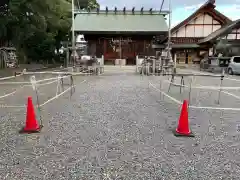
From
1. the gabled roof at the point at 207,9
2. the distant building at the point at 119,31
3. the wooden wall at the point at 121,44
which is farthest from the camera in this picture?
the gabled roof at the point at 207,9

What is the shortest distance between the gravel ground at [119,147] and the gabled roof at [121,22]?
27036 millimetres

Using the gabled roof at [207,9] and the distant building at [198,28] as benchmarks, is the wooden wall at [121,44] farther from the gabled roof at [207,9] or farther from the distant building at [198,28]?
the gabled roof at [207,9]

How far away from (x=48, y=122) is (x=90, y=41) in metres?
31.4

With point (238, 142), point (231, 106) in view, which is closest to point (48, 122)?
point (238, 142)

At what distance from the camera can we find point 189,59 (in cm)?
4981

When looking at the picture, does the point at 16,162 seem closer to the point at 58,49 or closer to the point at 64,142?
the point at 64,142

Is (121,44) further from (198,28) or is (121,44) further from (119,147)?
(119,147)

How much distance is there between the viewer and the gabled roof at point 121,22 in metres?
35.1

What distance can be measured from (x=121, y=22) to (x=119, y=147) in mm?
32695

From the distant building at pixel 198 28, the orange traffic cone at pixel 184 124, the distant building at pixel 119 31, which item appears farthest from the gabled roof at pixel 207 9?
the orange traffic cone at pixel 184 124

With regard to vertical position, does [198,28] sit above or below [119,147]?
above

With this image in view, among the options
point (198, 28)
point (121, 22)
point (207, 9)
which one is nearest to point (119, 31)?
point (121, 22)

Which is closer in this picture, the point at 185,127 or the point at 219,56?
the point at 185,127

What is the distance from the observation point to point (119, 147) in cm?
543
